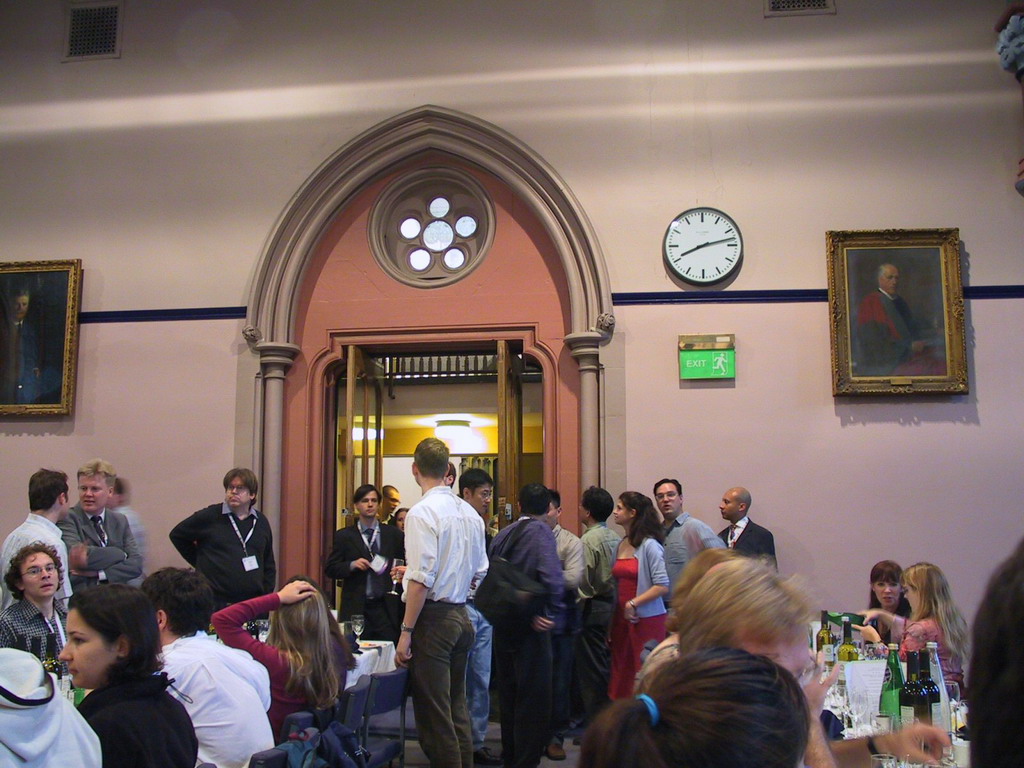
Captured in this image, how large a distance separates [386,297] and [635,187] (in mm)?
1987

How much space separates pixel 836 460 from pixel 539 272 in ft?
8.04

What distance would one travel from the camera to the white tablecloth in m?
4.73

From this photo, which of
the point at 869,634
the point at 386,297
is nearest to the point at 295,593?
the point at 869,634

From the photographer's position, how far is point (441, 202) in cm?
765

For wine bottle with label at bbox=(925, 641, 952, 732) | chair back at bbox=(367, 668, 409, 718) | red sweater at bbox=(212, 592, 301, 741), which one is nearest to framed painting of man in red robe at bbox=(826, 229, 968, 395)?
wine bottle with label at bbox=(925, 641, 952, 732)

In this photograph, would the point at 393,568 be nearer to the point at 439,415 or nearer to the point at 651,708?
the point at 651,708

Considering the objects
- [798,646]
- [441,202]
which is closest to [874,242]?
[441,202]

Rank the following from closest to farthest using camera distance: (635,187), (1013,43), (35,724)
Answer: (35,724) → (1013,43) → (635,187)

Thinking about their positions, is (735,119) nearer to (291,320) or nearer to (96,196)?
(291,320)

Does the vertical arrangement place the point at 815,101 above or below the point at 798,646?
above

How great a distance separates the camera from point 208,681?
2.76m

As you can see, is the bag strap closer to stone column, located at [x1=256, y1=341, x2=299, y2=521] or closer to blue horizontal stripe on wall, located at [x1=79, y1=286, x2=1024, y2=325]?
blue horizontal stripe on wall, located at [x1=79, y1=286, x2=1024, y2=325]

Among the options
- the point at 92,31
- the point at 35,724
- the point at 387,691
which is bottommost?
the point at 387,691

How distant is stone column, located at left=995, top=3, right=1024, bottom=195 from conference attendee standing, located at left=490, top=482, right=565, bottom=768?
428cm
